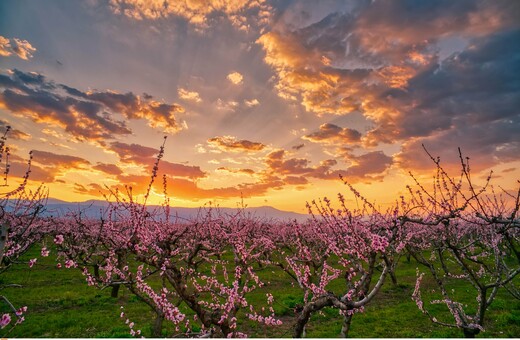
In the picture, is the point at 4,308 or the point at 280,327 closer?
the point at 280,327

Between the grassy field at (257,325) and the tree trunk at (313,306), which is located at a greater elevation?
the tree trunk at (313,306)

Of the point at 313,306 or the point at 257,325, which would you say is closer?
the point at 313,306

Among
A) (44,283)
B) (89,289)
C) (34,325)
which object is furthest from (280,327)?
(44,283)

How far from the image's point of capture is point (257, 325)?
15133mm

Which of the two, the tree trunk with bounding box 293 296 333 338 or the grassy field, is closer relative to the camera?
the tree trunk with bounding box 293 296 333 338

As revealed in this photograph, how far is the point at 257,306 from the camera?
60.5ft

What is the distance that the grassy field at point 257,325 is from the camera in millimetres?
13977

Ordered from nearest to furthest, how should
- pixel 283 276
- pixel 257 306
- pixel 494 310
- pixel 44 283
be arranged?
pixel 494 310, pixel 257 306, pixel 44 283, pixel 283 276

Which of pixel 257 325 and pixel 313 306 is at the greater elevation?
pixel 313 306

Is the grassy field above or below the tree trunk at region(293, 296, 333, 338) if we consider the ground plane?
below

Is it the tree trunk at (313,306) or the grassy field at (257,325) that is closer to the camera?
the tree trunk at (313,306)

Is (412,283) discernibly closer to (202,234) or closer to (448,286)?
(448,286)

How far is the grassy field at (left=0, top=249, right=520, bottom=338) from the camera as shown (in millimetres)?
13977

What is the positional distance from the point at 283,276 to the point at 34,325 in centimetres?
1802
